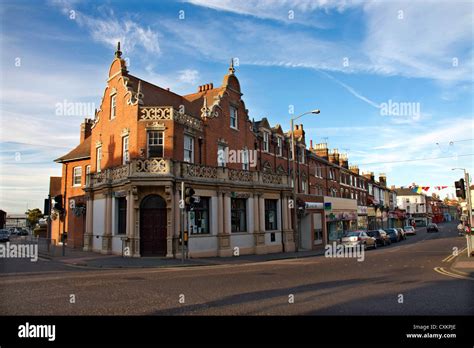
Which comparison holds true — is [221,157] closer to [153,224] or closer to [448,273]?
[153,224]

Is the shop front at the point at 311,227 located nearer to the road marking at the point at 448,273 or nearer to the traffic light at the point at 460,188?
the traffic light at the point at 460,188

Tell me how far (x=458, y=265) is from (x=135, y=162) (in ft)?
54.3

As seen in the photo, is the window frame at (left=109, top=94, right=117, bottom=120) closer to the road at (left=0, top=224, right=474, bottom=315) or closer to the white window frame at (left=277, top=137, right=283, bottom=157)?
the road at (left=0, top=224, right=474, bottom=315)

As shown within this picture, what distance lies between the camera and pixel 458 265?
15.5 metres

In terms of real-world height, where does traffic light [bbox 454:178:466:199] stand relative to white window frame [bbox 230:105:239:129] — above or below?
below

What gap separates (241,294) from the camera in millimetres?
9641

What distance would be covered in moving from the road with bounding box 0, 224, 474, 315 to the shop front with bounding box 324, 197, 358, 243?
2547cm

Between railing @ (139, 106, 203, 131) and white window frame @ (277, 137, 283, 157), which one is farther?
white window frame @ (277, 137, 283, 157)

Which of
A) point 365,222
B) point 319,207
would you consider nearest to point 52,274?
point 319,207

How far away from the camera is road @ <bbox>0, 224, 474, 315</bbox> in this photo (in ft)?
25.6

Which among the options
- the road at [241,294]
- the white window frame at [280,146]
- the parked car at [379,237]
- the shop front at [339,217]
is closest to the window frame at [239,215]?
the white window frame at [280,146]

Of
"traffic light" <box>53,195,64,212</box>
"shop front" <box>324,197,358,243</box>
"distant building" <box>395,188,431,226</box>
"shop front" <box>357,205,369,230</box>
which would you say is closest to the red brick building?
"traffic light" <box>53,195,64,212</box>

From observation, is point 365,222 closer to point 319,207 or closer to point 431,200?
point 319,207
